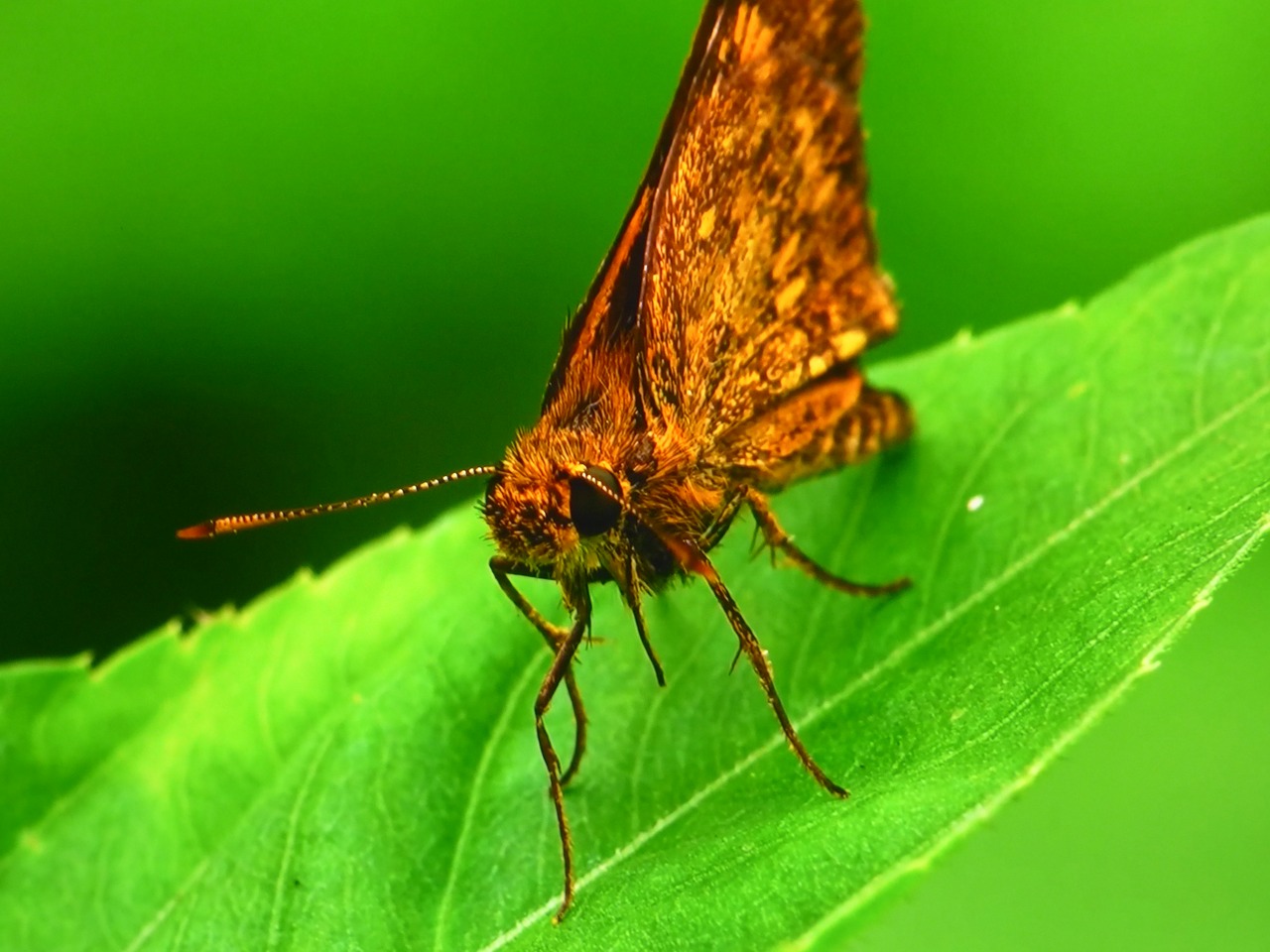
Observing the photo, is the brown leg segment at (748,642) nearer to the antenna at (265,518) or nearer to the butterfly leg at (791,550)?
the butterfly leg at (791,550)

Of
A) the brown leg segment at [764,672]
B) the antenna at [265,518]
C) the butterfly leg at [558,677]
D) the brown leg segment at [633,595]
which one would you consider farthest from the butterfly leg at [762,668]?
the antenna at [265,518]

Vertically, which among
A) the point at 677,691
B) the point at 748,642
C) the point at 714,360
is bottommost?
the point at 677,691

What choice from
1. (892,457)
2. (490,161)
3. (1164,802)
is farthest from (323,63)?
(1164,802)

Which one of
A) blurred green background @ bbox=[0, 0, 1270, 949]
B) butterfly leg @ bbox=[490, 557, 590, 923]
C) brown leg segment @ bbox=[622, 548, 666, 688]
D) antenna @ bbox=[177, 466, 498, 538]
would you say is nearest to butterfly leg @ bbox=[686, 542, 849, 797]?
brown leg segment @ bbox=[622, 548, 666, 688]

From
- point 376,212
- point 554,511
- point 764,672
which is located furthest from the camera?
point 376,212

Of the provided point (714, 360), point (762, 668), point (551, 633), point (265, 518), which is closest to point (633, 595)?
point (551, 633)

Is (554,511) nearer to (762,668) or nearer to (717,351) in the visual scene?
(762,668)
